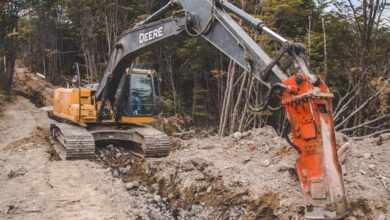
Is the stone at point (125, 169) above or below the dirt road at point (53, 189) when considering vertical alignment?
below

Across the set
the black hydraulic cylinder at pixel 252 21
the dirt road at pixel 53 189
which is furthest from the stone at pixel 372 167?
the dirt road at pixel 53 189

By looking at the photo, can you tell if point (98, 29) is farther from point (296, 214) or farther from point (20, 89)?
point (296, 214)

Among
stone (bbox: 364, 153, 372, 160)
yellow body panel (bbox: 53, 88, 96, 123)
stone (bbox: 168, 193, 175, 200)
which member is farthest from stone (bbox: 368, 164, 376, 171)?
yellow body panel (bbox: 53, 88, 96, 123)

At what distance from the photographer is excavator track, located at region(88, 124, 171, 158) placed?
1045 centimetres

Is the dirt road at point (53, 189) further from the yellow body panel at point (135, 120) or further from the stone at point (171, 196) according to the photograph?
the yellow body panel at point (135, 120)

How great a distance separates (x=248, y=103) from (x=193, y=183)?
9.06ft

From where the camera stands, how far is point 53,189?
715 centimetres

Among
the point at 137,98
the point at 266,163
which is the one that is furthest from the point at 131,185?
the point at 137,98

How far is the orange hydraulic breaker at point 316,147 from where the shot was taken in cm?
466

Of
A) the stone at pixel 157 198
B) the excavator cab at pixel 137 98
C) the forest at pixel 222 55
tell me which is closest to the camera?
the stone at pixel 157 198

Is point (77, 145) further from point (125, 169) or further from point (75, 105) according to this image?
point (75, 105)

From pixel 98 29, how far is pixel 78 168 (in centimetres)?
1786

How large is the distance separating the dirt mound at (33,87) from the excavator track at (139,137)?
12653mm

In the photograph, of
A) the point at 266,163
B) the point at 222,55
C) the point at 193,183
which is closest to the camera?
the point at 266,163
